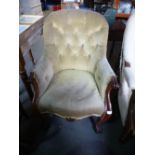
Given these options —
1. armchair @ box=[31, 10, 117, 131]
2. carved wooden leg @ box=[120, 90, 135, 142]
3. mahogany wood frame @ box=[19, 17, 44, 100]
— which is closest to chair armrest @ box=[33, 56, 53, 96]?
armchair @ box=[31, 10, 117, 131]

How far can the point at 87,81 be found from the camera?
5.16ft

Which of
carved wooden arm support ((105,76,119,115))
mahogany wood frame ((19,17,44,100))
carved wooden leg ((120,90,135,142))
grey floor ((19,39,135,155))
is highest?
mahogany wood frame ((19,17,44,100))

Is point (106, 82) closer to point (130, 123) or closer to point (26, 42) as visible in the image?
point (130, 123)

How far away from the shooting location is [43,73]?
147cm

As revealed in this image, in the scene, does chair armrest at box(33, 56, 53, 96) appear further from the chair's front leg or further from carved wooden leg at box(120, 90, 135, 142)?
carved wooden leg at box(120, 90, 135, 142)

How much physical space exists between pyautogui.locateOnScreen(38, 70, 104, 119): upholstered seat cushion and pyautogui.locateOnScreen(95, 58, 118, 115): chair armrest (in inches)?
1.6

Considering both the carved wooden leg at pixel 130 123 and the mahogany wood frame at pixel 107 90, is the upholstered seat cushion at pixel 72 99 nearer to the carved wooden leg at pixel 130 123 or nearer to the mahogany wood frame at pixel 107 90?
the mahogany wood frame at pixel 107 90

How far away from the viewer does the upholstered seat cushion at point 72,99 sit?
1340mm

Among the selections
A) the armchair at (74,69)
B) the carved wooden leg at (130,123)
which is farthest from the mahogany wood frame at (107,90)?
the carved wooden leg at (130,123)

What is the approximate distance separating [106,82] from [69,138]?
0.59m

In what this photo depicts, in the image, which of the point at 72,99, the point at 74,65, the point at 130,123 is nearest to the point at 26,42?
the point at 74,65

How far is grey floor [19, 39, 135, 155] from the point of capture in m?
1.48
